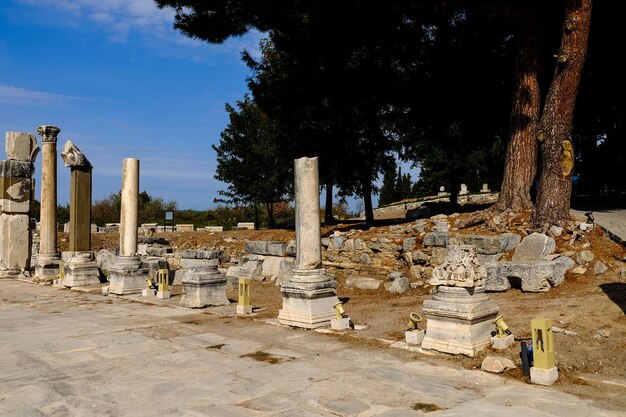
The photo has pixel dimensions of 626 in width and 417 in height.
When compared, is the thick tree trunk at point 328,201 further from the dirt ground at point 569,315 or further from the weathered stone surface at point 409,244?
the weathered stone surface at point 409,244

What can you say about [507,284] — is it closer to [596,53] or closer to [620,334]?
[620,334]

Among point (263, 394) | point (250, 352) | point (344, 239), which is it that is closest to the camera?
point (263, 394)

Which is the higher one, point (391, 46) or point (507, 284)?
point (391, 46)

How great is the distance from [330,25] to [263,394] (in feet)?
45.6

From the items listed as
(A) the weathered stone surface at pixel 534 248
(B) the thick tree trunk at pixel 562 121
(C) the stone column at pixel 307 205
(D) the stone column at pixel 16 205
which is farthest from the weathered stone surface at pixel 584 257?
(D) the stone column at pixel 16 205

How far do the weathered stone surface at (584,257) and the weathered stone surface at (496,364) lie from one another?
19.2 ft

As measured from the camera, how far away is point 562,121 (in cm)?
1216

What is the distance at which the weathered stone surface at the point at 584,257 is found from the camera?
10641mm

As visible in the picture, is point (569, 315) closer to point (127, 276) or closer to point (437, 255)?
point (437, 255)

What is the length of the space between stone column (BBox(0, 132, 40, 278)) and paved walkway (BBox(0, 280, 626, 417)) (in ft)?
35.5

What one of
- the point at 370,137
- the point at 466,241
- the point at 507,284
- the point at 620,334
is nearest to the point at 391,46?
the point at 370,137

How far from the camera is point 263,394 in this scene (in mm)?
4992

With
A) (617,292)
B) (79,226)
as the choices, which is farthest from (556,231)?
(79,226)

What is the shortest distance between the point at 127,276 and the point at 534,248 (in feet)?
32.5
